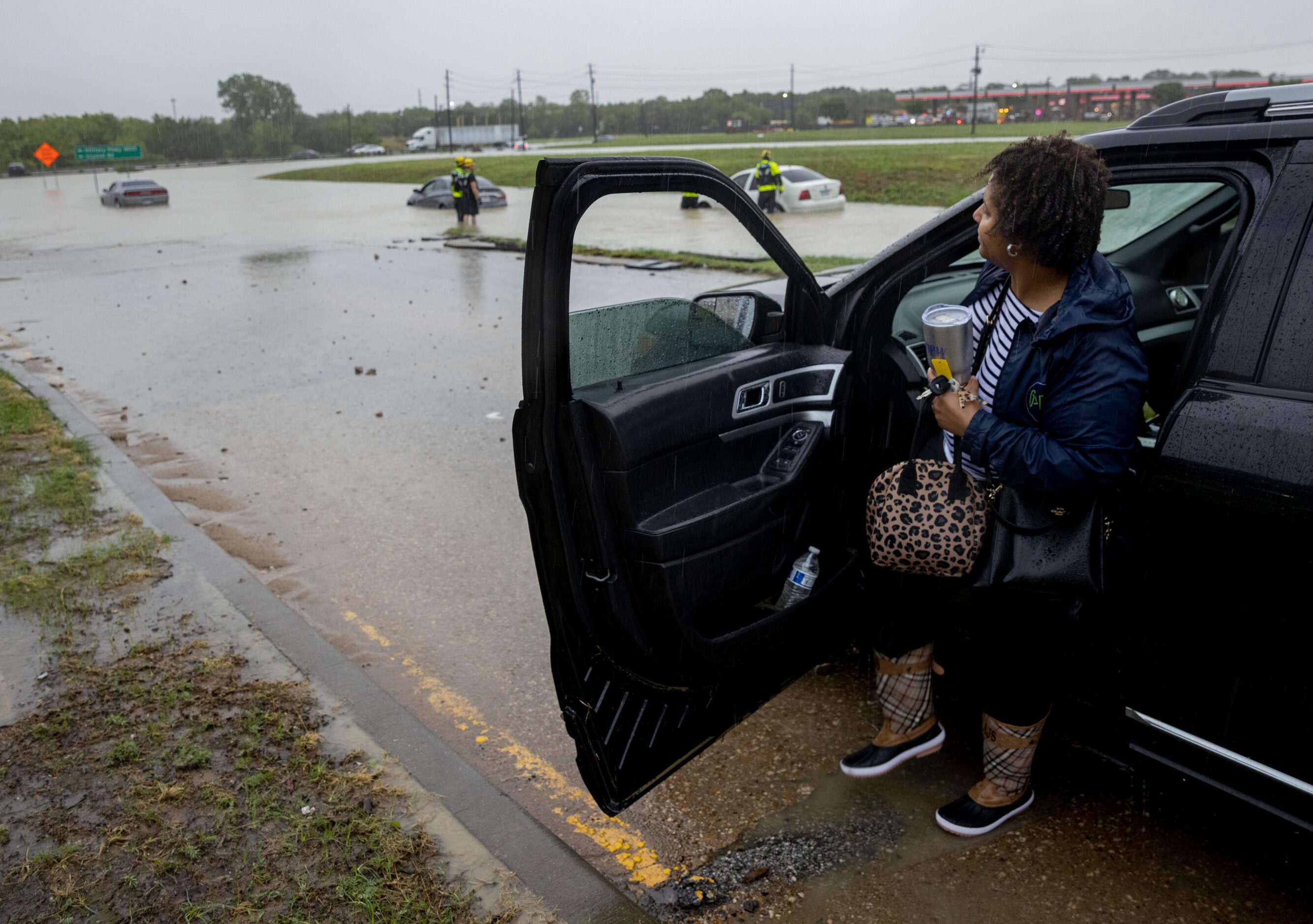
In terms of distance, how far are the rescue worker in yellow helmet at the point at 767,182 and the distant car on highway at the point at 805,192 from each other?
1.88ft

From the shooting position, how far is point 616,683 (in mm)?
2434

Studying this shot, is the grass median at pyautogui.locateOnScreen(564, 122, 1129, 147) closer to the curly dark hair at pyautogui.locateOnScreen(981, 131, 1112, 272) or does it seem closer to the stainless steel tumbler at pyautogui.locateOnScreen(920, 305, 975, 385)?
the curly dark hair at pyautogui.locateOnScreen(981, 131, 1112, 272)

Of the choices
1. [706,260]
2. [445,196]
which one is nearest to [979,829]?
[706,260]

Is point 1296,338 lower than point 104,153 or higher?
lower

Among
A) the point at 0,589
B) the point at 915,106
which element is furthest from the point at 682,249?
the point at 915,106

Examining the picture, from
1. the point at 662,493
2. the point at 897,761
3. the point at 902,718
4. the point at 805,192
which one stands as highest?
the point at 805,192

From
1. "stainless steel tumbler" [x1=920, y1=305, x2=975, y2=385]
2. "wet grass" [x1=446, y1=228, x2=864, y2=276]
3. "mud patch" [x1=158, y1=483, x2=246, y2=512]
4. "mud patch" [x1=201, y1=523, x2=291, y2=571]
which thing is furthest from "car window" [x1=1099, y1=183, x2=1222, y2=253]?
"wet grass" [x1=446, y1=228, x2=864, y2=276]

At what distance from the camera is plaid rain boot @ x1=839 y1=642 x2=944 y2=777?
2963 millimetres

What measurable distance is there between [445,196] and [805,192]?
12459mm

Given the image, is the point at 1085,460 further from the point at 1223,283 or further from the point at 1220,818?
the point at 1220,818

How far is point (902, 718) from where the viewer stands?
3027mm

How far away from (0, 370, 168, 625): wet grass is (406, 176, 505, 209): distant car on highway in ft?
76.1

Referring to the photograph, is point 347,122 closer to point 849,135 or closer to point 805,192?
point 849,135

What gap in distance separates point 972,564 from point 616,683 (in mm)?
912
